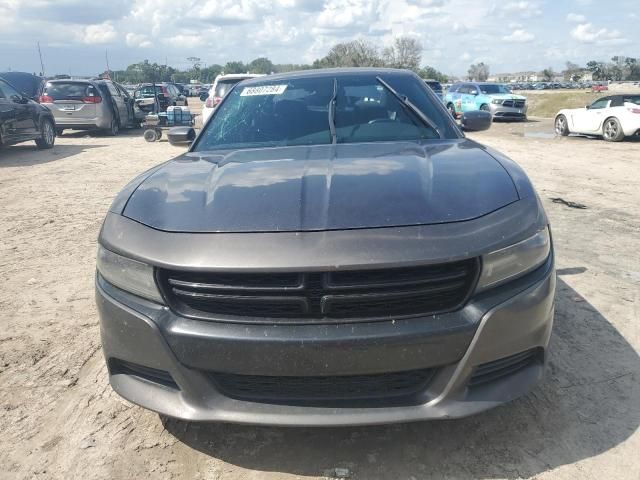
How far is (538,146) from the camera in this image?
1324cm

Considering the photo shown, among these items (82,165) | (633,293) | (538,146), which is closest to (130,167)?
(82,165)

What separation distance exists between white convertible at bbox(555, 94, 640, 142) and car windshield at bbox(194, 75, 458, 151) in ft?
41.1

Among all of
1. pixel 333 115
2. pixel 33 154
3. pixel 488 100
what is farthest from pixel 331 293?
pixel 488 100

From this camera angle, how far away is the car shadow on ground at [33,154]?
35.6ft

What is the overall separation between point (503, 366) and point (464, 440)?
45 centimetres

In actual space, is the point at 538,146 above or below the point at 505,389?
below

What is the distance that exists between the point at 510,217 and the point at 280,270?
35.9 inches

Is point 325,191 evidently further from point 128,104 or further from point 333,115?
point 128,104

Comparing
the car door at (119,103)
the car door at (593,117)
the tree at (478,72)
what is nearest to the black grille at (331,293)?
the car door at (593,117)

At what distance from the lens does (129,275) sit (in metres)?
1.97

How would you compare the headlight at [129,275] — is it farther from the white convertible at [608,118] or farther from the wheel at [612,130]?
the wheel at [612,130]

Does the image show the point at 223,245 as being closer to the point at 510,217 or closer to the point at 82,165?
the point at 510,217

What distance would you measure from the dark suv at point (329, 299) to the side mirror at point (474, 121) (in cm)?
186

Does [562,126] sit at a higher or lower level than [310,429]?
lower
